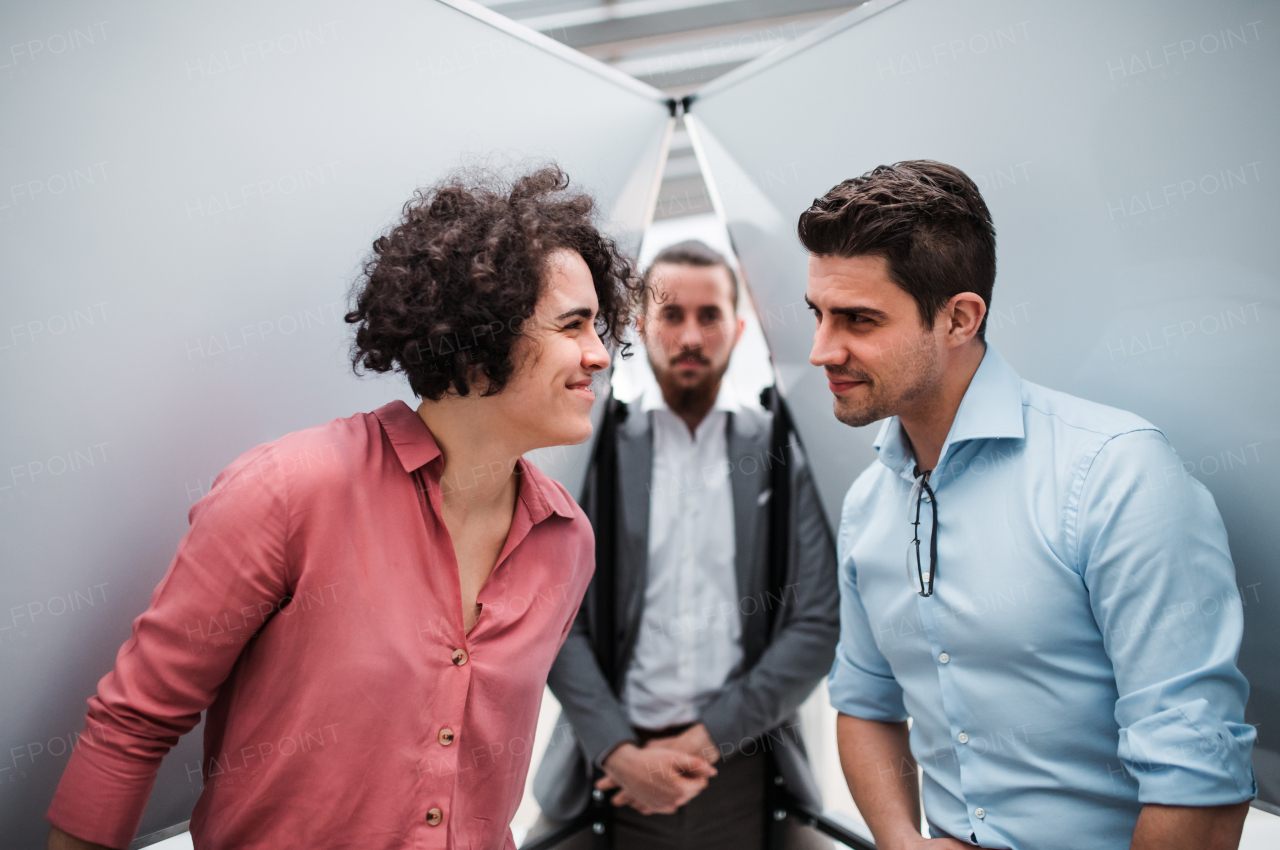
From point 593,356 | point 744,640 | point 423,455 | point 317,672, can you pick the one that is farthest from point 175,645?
point 744,640

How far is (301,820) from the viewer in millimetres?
1037

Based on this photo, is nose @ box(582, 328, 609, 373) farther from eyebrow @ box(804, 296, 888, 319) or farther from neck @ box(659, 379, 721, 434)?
neck @ box(659, 379, 721, 434)

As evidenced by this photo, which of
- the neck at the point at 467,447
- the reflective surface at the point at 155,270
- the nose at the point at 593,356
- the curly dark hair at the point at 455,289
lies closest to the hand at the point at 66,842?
the reflective surface at the point at 155,270

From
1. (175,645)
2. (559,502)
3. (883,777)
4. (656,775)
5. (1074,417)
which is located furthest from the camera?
(656,775)

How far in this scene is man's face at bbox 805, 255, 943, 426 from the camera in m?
1.27

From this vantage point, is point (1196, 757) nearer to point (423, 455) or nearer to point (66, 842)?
point (423, 455)

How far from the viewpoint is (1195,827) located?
101 centimetres

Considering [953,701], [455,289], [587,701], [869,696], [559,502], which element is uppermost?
[455,289]

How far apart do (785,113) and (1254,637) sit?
4.48 ft

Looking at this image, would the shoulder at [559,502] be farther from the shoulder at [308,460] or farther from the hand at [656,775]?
the hand at [656,775]

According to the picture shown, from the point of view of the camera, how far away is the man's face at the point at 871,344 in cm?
127

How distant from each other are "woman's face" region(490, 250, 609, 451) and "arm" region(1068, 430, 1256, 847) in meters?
0.78

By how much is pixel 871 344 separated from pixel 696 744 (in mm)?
1213

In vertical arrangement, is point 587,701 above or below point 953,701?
below
